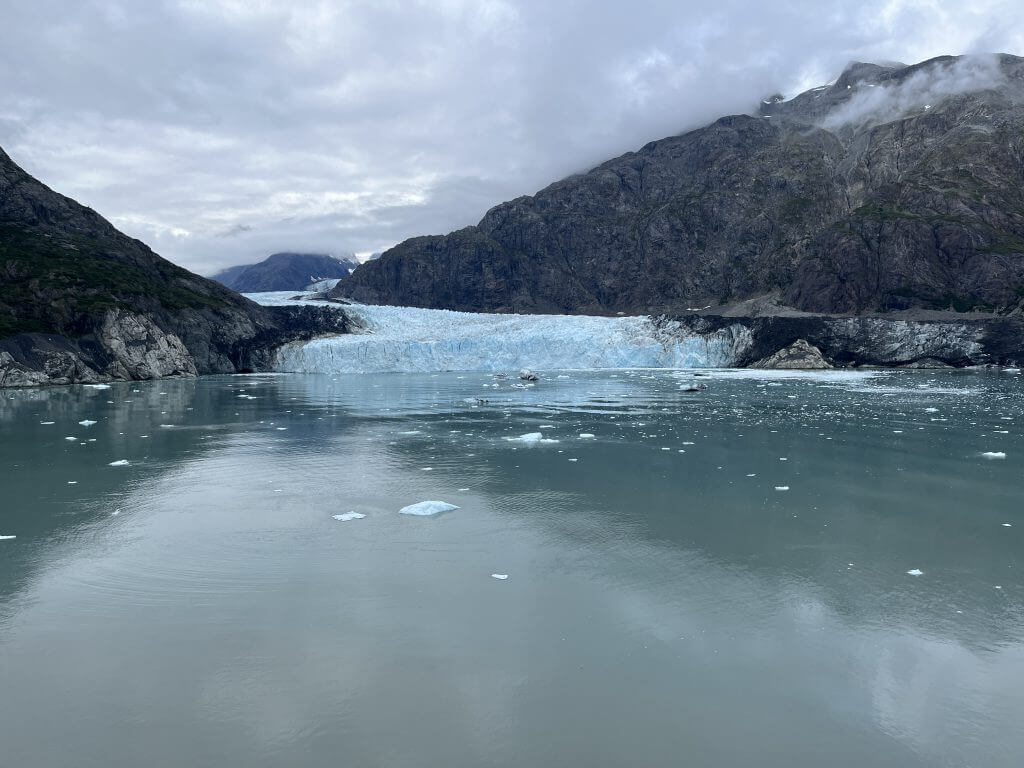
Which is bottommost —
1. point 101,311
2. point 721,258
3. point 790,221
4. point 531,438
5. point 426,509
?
point 426,509

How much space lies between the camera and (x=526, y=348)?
64.2 m

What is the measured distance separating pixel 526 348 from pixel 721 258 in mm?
89379

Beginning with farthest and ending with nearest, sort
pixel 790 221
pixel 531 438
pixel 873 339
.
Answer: pixel 790 221, pixel 873 339, pixel 531 438

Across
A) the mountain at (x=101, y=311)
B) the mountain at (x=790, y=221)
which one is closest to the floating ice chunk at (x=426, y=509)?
the mountain at (x=101, y=311)

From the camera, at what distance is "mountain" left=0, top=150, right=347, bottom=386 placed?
4678cm

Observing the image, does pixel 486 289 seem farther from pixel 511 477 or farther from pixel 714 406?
pixel 511 477

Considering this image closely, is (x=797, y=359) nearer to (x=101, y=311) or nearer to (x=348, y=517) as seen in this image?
(x=101, y=311)

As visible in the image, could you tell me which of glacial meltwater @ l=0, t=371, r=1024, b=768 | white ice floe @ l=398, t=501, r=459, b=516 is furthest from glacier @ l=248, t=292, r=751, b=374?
white ice floe @ l=398, t=501, r=459, b=516

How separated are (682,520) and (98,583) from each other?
772 cm

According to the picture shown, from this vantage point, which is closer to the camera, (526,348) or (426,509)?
(426,509)

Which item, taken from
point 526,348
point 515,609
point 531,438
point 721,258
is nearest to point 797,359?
point 526,348

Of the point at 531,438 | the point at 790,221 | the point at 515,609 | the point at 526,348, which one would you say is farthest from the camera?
the point at 790,221

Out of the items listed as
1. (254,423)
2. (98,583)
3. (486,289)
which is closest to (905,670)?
(98,583)

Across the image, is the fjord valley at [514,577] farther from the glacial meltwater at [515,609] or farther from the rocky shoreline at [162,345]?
the rocky shoreline at [162,345]
